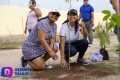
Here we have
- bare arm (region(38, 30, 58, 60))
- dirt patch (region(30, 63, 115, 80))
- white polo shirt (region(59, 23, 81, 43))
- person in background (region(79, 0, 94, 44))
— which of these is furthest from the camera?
person in background (region(79, 0, 94, 44))

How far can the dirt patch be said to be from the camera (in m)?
5.54

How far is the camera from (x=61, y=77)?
554 cm

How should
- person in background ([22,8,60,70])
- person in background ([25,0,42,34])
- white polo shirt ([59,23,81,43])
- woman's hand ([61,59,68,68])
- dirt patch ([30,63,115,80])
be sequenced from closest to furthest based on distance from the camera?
dirt patch ([30,63,115,80]) → person in background ([22,8,60,70]) → woman's hand ([61,59,68,68]) → white polo shirt ([59,23,81,43]) → person in background ([25,0,42,34])

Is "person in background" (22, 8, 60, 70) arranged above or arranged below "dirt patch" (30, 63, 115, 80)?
above

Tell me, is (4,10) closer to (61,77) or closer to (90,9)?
(90,9)

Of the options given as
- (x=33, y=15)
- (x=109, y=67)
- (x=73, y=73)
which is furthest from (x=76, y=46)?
(x=33, y=15)

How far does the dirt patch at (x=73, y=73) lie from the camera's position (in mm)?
5540

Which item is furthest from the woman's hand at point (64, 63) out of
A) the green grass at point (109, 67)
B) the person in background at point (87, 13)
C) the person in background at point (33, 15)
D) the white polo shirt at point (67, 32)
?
the person in background at point (87, 13)

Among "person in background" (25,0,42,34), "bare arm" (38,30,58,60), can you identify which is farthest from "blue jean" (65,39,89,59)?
"person in background" (25,0,42,34)

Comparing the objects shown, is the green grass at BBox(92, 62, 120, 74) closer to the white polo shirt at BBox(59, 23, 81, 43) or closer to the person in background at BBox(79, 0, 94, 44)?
the white polo shirt at BBox(59, 23, 81, 43)

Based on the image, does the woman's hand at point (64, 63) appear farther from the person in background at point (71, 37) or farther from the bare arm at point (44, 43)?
the bare arm at point (44, 43)

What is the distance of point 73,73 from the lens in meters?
5.81

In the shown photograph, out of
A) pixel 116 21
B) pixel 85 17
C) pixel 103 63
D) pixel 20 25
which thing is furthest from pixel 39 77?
pixel 20 25

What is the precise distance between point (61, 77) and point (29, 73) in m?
0.68
